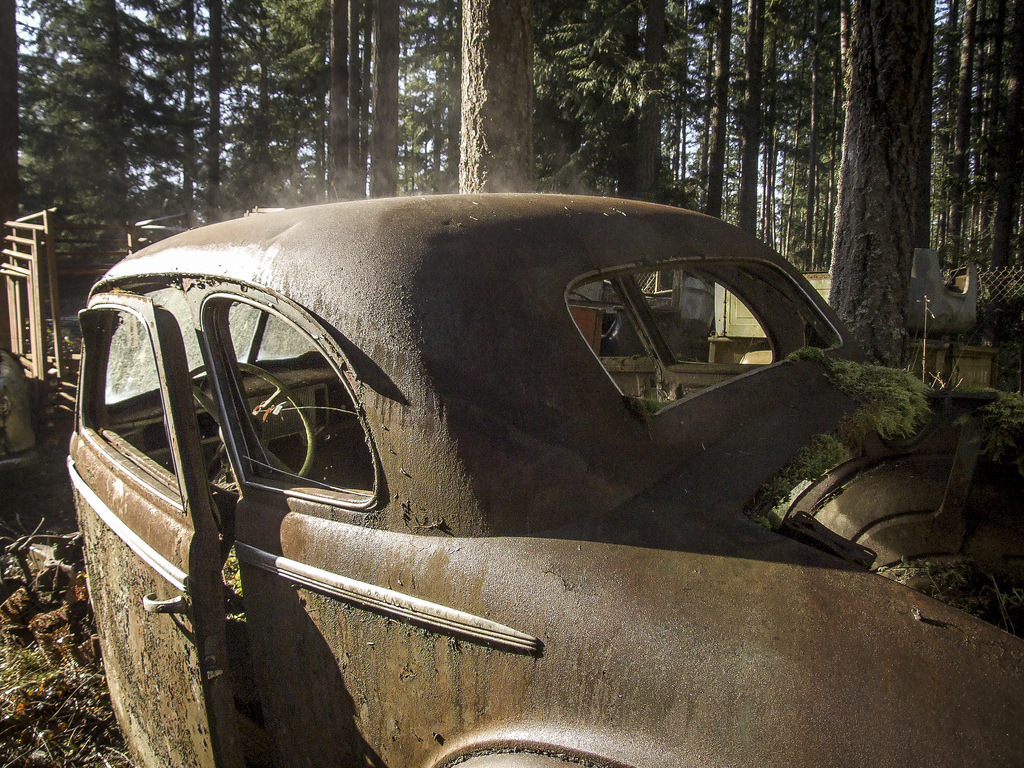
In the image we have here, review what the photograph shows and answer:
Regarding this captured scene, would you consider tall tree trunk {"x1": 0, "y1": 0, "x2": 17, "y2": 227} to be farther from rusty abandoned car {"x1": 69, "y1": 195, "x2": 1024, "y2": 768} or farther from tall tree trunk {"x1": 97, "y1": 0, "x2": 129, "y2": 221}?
tall tree trunk {"x1": 97, "y1": 0, "x2": 129, "y2": 221}

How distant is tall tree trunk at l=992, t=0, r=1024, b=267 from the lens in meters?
14.7

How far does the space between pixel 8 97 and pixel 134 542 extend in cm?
1246

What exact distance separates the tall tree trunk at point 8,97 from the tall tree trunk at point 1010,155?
1910 centimetres

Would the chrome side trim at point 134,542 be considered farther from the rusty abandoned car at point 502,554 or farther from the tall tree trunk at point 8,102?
the tall tree trunk at point 8,102

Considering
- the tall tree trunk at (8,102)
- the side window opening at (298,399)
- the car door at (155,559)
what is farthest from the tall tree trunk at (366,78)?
the car door at (155,559)

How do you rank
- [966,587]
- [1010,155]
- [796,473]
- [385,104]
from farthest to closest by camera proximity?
[1010,155], [385,104], [966,587], [796,473]

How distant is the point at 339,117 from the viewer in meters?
14.6

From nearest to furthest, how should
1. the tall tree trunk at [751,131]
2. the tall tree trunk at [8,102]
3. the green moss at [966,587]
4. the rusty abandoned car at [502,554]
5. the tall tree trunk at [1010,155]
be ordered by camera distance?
the rusty abandoned car at [502,554], the green moss at [966,587], the tall tree trunk at [8,102], the tall tree trunk at [1010,155], the tall tree trunk at [751,131]

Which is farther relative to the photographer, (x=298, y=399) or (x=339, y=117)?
(x=339, y=117)

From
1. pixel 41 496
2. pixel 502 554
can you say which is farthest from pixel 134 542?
pixel 41 496

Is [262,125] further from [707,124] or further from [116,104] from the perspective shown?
[707,124]

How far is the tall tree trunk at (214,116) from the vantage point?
937 inches

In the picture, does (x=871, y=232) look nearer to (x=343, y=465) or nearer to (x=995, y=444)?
(x=995, y=444)

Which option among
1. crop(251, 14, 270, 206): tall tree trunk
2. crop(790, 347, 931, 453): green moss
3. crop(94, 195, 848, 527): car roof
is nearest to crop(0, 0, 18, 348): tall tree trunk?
crop(94, 195, 848, 527): car roof
